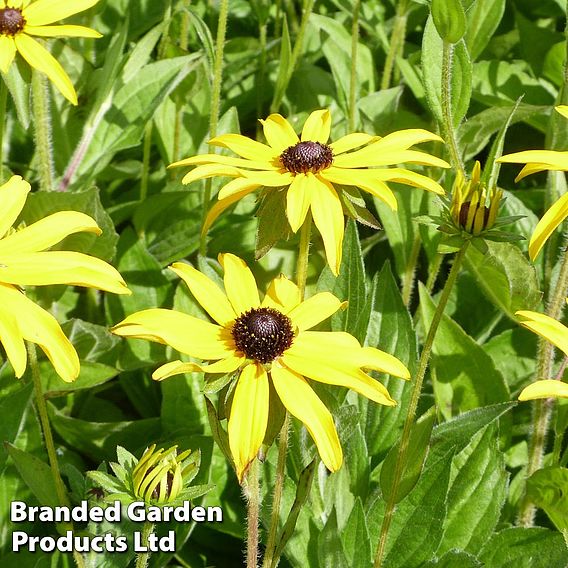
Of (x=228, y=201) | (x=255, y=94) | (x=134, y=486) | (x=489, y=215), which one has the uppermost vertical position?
(x=255, y=94)

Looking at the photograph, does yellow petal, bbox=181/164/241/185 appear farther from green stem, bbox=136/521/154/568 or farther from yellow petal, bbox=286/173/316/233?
green stem, bbox=136/521/154/568

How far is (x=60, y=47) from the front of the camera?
253cm

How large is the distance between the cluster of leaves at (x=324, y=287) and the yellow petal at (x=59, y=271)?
26 centimetres

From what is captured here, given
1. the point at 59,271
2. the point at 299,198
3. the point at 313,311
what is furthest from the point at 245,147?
the point at 59,271

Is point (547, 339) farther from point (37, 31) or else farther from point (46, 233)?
point (37, 31)

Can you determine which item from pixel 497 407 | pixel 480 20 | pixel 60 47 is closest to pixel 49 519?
pixel 497 407

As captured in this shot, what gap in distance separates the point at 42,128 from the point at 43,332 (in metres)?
1.03

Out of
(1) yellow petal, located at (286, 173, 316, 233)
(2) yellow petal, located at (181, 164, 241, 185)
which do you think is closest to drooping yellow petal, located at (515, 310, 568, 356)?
(1) yellow petal, located at (286, 173, 316, 233)

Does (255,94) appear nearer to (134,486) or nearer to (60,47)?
(60,47)

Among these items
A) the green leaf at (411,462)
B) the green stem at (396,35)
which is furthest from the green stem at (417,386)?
the green stem at (396,35)

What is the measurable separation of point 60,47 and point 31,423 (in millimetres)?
1160

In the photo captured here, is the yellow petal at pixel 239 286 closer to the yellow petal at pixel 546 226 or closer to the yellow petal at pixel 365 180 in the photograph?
the yellow petal at pixel 365 180

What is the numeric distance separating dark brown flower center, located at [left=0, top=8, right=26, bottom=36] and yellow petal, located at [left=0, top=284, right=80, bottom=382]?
83 centimetres

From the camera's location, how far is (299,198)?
4.51 feet
